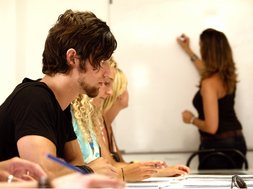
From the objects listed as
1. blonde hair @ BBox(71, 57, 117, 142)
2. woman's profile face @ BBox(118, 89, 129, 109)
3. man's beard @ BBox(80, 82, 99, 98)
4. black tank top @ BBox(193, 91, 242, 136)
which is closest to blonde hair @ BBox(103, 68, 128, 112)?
woman's profile face @ BBox(118, 89, 129, 109)

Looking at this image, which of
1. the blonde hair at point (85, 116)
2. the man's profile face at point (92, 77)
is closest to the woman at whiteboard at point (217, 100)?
the blonde hair at point (85, 116)

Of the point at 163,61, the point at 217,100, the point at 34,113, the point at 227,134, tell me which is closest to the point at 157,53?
the point at 163,61

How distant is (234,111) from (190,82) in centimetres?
40

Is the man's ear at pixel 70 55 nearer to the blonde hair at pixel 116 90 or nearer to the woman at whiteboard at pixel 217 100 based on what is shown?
the blonde hair at pixel 116 90

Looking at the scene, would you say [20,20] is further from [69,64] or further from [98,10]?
[69,64]

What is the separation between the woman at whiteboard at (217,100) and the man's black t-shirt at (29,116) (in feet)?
5.82

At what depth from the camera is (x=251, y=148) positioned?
3541 mm

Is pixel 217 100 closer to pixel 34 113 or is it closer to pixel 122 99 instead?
pixel 122 99

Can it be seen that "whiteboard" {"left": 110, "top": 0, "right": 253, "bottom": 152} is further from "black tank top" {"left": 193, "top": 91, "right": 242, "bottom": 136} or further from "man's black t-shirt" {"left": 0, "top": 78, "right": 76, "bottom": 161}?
"man's black t-shirt" {"left": 0, "top": 78, "right": 76, "bottom": 161}

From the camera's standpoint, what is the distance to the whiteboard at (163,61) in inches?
142

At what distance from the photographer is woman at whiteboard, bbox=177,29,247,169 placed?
128 inches

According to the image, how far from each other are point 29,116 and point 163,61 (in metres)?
2.25

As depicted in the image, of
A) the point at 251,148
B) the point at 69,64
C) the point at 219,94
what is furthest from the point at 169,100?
the point at 69,64

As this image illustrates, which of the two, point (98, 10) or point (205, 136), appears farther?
point (98, 10)
